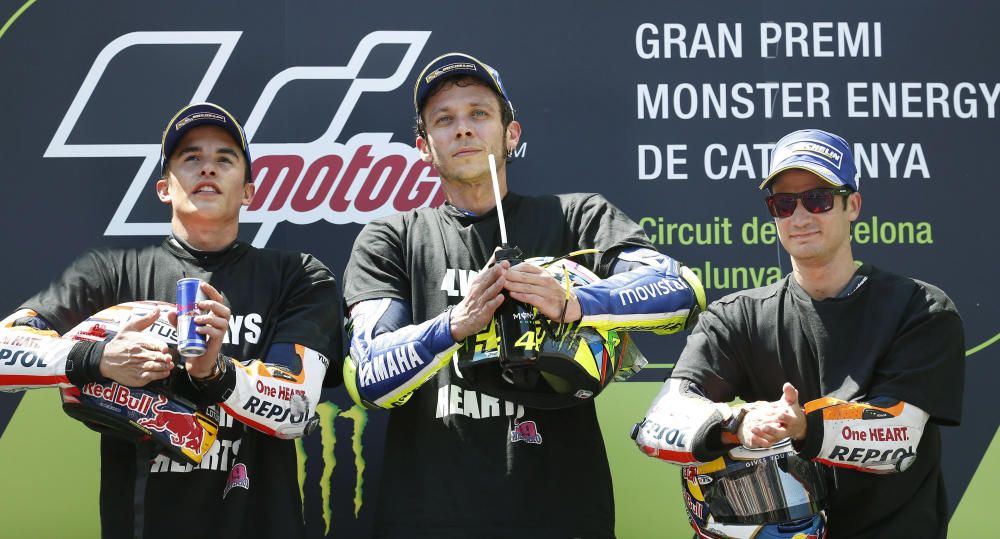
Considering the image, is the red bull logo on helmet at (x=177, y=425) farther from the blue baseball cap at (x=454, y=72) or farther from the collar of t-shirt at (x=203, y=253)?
the blue baseball cap at (x=454, y=72)

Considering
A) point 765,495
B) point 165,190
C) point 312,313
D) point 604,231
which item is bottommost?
point 765,495

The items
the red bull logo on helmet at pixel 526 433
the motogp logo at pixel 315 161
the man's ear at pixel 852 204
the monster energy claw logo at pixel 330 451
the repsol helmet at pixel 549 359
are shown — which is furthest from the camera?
the motogp logo at pixel 315 161

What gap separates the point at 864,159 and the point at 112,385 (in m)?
2.55

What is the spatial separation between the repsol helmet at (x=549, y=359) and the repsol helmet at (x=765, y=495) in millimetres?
371

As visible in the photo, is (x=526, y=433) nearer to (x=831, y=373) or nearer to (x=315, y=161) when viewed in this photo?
(x=831, y=373)

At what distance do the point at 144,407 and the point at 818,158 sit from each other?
5.83ft

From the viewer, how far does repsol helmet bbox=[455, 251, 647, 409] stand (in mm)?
2545

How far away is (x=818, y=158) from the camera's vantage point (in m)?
2.87

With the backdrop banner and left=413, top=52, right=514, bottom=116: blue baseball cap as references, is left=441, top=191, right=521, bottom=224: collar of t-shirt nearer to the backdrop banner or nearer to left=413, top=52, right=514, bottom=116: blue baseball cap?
left=413, top=52, right=514, bottom=116: blue baseball cap

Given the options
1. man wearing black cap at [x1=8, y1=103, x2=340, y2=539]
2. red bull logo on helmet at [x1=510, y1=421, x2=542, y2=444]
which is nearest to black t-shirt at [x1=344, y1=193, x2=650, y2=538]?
red bull logo on helmet at [x1=510, y1=421, x2=542, y2=444]

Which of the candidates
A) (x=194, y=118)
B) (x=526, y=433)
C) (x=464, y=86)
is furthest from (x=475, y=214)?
(x=194, y=118)

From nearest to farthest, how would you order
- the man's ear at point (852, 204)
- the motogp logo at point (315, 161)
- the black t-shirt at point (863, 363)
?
the black t-shirt at point (863, 363)
the man's ear at point (852, 204)
the motogp logo at point (315, 161)

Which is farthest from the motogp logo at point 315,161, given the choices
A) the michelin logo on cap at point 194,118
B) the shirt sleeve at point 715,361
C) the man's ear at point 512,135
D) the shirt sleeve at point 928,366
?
the shirt sleeve at point 928,366

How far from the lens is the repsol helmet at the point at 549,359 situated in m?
2.54
